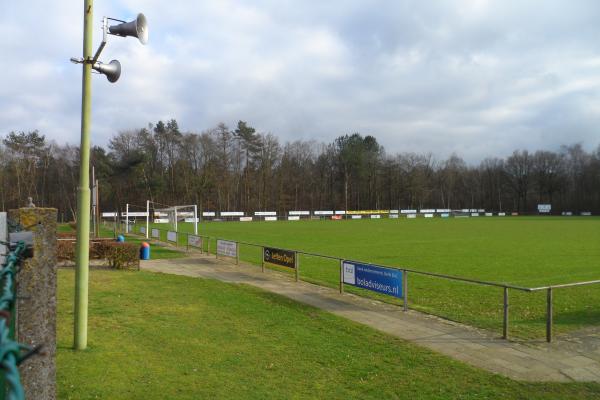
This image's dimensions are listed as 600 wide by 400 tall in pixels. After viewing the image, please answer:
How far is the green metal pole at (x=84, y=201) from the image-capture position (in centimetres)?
670

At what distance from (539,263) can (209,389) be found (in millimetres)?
18838

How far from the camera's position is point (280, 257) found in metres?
16.0

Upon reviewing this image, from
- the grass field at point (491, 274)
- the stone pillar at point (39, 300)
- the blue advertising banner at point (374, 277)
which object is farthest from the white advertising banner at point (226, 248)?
the stone pillar at point (39, 300)

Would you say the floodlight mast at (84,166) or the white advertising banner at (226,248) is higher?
the floodlight mast at (84,166)

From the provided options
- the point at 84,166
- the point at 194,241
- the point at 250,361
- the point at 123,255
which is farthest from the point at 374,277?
the point at 194,241

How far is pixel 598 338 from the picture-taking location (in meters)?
8.28

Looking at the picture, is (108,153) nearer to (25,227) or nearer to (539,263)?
(539,263)

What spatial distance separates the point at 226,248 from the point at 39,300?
16.3m

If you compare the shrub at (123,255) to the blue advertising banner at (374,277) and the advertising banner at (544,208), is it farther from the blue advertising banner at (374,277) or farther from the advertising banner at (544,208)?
the advertising banner at (544,208)

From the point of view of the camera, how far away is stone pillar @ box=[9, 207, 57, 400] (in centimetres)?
388

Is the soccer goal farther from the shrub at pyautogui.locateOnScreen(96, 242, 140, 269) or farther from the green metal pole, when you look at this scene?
the green metal pole

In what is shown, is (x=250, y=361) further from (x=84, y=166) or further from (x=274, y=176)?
(x=274, y=176)

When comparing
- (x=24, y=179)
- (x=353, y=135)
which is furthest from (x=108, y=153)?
(x=353, y=135)

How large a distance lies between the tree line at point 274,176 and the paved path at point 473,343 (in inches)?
2802
